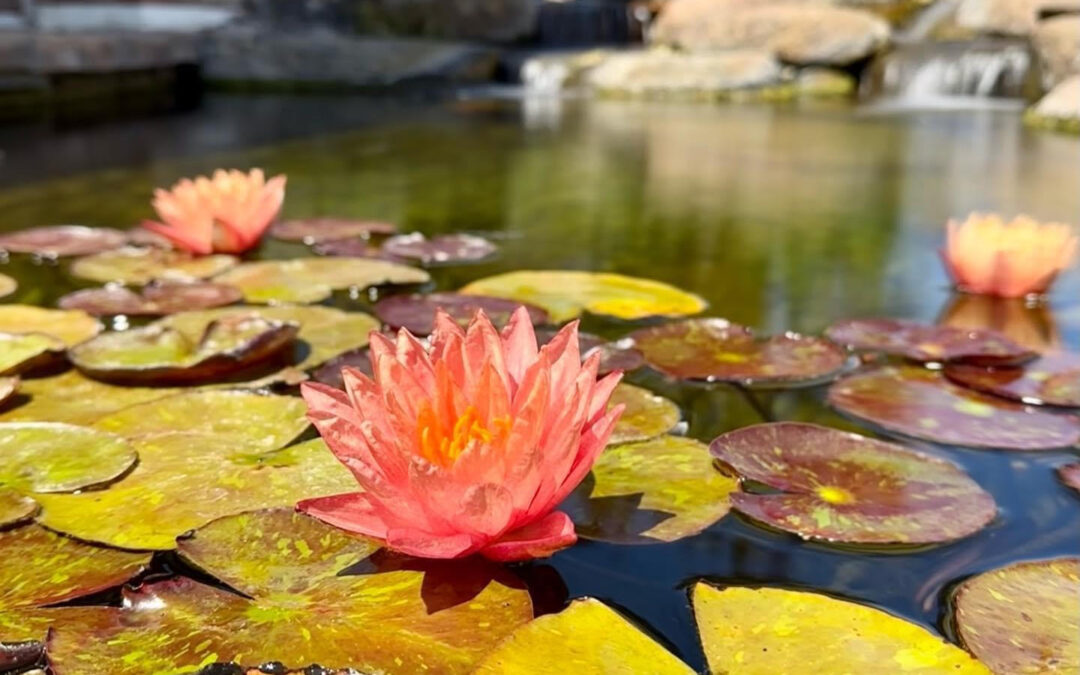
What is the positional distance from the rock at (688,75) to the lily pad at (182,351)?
711 centimetres

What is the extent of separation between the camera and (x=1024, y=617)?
74 centimetres

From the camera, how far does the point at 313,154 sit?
13.8 feet

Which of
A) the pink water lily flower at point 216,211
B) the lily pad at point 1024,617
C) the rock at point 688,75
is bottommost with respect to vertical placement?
the lily pad at point 1024,617

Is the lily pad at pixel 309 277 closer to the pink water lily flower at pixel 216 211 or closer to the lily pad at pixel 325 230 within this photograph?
the pink water lily flower at pixel 216 211

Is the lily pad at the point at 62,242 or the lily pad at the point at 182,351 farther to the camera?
the lily pad at the point at 62,242

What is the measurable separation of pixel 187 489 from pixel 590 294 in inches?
37.9

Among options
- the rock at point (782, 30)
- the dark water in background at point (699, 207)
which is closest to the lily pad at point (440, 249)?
the dark water in background at point (699, 207)

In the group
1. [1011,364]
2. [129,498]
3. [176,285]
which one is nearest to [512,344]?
[129,498]

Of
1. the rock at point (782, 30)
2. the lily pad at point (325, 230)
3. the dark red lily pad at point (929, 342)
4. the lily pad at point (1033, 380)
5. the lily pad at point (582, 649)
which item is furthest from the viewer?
the rock at point (782, 30)

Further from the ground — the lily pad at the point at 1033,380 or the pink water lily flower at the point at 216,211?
the pink water lily flower at the point at 216,211

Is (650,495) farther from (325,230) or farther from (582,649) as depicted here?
(325,230)

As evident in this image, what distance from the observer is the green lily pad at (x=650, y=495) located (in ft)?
2.85

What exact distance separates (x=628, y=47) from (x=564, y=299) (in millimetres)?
9477

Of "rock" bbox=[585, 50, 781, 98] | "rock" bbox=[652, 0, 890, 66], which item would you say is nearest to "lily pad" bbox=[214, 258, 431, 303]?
"rock" bbox=[585, 50, 781, 98]
